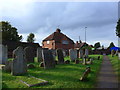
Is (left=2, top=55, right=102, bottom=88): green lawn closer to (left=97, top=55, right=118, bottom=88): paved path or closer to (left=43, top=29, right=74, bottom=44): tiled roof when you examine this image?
(left=97, top=55, right=118, bottom=88): paved path

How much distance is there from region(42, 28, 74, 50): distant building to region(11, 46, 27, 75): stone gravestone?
36912mm

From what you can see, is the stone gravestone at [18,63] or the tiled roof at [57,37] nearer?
the stone gravestone at [18,63]

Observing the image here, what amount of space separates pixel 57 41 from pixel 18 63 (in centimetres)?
3781

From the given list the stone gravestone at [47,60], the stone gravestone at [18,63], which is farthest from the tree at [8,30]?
the stone gravestone at [18,63]

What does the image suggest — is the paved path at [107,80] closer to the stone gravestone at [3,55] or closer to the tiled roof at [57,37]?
the stone gravestone at [3,55]

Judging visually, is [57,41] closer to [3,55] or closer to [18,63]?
[3,55]

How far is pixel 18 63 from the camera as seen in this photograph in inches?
376

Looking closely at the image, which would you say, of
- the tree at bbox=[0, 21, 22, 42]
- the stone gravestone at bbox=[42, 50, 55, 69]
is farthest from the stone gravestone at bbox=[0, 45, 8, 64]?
the tree at bbox=[0, 21, 22, 42]

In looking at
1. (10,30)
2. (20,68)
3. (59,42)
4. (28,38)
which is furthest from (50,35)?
(20,68)

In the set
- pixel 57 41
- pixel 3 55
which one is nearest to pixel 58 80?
pixel 3 55

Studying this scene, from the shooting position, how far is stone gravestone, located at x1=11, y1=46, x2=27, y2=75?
9.34 meters

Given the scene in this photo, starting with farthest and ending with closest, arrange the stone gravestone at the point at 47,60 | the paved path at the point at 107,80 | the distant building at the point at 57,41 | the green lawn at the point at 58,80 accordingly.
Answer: the distant building at the point at 57,41 < the stone gravestone at the point at 47,60 < the paved path at the point at 107,80 < the green lawn at the point at 58,80

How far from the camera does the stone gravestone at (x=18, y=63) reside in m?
9.34

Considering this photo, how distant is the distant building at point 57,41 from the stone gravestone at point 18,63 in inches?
1453
